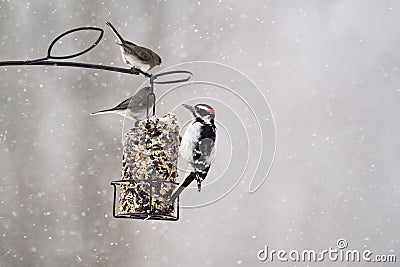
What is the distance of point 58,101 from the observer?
310 centimetres

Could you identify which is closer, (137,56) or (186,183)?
(186,183)

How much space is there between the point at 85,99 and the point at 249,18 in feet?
3.25

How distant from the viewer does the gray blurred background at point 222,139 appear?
290 centimetres

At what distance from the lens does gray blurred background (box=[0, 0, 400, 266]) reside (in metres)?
2.90

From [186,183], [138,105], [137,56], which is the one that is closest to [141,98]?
[138,105]

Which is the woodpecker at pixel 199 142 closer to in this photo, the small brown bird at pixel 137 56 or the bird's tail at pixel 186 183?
the bird's tail at pixel 186 183

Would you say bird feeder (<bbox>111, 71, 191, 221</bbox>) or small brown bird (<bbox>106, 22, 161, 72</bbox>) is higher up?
small brown bird (<bbox>106, 22, 161, 72</bbox>)

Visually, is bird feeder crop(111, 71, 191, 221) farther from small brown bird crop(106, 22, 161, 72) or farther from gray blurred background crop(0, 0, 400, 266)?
gray blurred background crop(0, 0, 400, 266)

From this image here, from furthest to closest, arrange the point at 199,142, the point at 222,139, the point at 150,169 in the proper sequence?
the point at 222,139 → the point at 150,169 → the point at 199,142

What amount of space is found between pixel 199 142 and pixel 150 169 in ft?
0.61

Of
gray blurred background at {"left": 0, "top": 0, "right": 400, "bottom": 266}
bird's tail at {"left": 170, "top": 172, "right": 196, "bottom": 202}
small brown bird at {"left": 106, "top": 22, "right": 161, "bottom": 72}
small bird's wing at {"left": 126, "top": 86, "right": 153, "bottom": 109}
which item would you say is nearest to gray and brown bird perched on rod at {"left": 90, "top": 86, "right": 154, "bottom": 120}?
small bird's wing at {"left": 126, "top": 86, "right": 153, "bottom": 109}

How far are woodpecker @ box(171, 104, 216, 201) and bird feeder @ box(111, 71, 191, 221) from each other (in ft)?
0.30

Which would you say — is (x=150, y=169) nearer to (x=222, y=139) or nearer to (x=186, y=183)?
(x=186, y=183)

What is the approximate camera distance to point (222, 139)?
2.92 m
